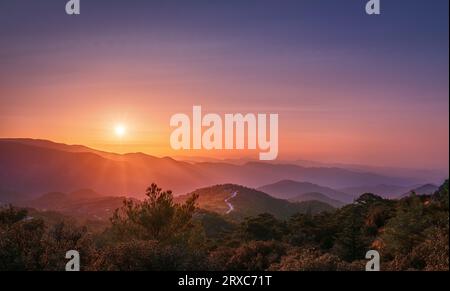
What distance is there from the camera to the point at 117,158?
14.4m

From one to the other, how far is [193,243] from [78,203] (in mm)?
29049

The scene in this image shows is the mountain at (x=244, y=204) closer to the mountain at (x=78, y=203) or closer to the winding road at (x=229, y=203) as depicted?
the winding road at (x=229, y=203)

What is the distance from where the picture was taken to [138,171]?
52.2 ft

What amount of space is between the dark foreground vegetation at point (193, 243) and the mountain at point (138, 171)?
82cm

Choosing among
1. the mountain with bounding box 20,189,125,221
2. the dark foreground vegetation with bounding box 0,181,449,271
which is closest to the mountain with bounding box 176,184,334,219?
the mountain with bounding box 20,189,125,221

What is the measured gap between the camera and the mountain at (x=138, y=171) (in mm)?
14594

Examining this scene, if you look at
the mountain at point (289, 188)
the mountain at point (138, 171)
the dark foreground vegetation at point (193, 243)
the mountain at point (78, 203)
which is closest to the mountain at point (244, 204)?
the mountain at point (289, 188)

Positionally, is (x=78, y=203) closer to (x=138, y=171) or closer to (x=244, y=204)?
(x=138, y=171)

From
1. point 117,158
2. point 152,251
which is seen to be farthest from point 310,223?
point 152,251

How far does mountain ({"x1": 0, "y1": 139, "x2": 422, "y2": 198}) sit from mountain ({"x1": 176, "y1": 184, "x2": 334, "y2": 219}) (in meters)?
48.0
